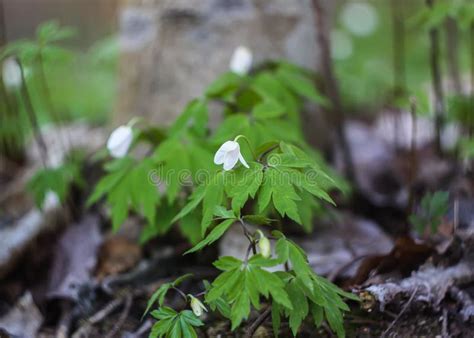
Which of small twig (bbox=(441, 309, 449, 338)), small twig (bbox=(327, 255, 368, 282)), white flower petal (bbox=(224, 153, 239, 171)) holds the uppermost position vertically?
white flower petal (bbox=(224, 153, 239, 171))

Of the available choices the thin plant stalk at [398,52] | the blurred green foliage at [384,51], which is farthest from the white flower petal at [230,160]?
the thin plant stalk at [398,52]

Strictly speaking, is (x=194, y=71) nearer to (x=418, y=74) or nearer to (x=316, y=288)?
(x=316, y=288)

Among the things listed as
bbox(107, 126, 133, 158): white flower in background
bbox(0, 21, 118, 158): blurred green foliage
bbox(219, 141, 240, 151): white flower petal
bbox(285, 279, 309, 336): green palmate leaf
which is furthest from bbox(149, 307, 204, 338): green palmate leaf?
bbox(0, 21, 118, 158): blurred green foliage

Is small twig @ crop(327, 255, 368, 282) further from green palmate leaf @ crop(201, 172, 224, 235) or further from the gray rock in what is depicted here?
the gray rock

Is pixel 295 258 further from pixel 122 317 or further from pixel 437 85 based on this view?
pixel 437 85

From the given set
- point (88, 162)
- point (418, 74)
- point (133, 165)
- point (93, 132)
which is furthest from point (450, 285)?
point (418, 74)

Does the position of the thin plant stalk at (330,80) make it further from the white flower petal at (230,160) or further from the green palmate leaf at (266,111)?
the white flower petal at (230,160)

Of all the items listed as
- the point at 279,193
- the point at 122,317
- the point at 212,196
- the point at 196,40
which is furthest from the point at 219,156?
the point at 196,40
